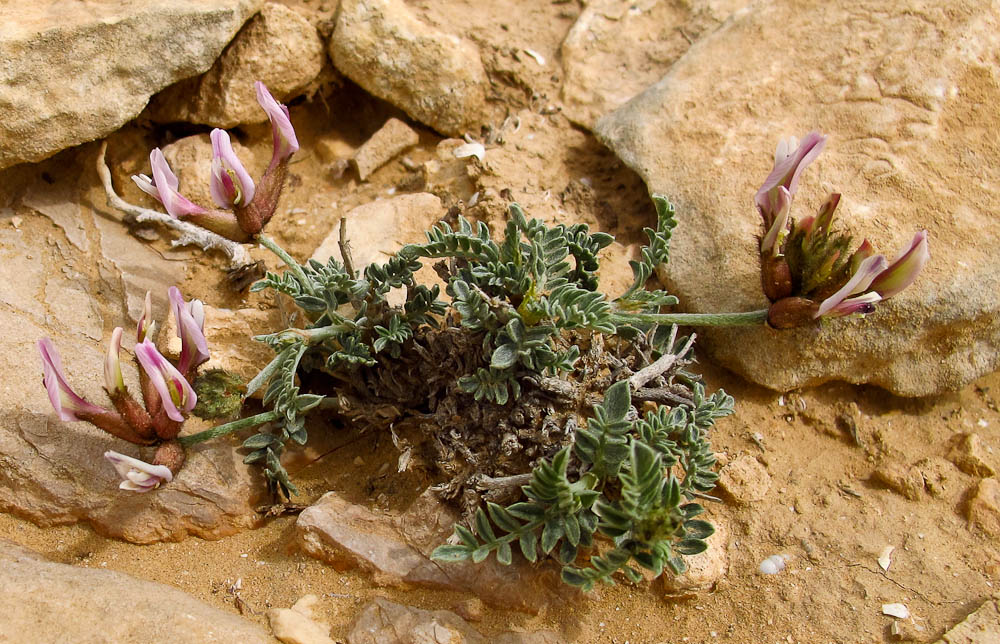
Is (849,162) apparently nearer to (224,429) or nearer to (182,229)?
(224,429)

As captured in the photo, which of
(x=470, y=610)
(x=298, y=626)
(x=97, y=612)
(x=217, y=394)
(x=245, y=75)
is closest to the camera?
(x=97, y=612)

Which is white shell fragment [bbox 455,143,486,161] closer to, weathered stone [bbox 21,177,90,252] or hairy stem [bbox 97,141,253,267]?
hairy stem [bbox 97,141,253,267]

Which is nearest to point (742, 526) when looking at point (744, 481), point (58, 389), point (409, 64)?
point (744, 481)

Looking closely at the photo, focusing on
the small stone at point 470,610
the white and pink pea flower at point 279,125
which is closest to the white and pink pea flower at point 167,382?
the white and pink pea flower at point 279,125

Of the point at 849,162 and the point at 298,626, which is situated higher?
the point at 849,162

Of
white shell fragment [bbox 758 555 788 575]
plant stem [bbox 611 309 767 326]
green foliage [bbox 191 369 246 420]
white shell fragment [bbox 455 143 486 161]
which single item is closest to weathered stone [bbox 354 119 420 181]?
white shell fragment [bbox 455 143 486 161]

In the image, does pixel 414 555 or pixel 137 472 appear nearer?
pixel 137 472

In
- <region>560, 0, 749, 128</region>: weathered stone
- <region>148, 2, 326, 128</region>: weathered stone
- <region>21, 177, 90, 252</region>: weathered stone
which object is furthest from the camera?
<region>560, 0, 749, 128</region>: weathered stone
